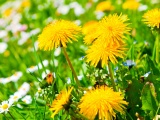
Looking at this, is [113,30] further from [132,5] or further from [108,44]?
[132,5]

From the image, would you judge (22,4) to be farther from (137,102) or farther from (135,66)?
(137,102)

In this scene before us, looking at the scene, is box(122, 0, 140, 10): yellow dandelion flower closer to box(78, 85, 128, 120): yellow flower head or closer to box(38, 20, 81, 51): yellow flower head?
box(38, 20, 81, 51): yellow flower head

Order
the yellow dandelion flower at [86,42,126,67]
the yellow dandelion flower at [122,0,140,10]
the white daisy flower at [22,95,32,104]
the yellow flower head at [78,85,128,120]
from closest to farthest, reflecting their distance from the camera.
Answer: the yellow flower head at [78,85,128,120], the yellow dandelion flower at [86,42,126,67], the white daisy flower at [22,95,32,104], the yellow dandelion flower at [122,0,140,10]

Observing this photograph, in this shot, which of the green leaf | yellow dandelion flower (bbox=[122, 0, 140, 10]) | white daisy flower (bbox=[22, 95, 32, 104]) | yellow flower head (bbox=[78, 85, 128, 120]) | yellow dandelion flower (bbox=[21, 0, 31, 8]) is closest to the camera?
yellow flower head (bbox=[78, 85, 128, 120])

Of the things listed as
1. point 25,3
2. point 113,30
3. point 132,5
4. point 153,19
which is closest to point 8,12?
point 25,3

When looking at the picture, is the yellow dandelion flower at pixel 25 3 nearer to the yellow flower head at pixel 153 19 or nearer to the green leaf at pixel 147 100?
the yellow flower head at pixel 153 19

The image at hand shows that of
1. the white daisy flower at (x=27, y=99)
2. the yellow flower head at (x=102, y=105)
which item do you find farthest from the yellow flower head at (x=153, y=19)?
the white daisy flower at (x=27, y=99)

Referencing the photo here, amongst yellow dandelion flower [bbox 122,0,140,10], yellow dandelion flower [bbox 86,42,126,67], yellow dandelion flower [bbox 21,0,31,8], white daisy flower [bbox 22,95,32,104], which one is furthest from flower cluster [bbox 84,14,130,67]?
yellow dandelion flower [bbox 21,0,31,8]
